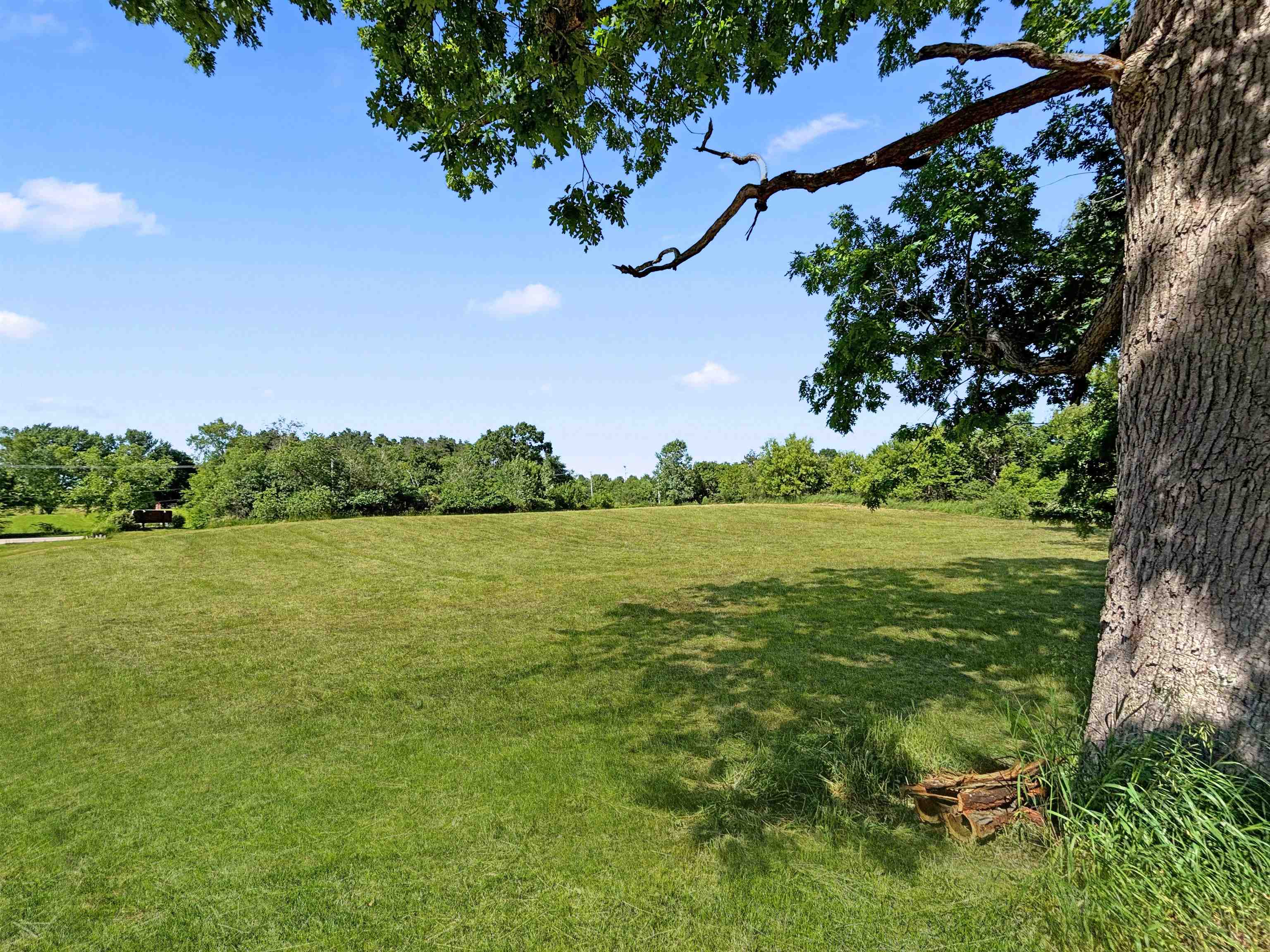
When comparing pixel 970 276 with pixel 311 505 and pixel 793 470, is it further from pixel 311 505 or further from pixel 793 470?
pixel 793 470

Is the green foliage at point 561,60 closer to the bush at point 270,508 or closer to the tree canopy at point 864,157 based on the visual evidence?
the tree canopy at point 864,157

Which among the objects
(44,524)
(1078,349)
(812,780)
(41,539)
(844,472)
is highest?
(844,472)

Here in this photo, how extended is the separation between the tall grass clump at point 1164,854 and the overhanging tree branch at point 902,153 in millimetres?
2874

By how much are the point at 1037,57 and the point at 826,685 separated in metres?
4.31

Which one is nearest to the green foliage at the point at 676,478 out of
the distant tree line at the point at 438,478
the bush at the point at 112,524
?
the distant tree line at the point at 438,478

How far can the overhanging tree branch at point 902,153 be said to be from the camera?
2564 millimetres

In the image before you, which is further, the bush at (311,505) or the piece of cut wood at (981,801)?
the bush at (311,505)

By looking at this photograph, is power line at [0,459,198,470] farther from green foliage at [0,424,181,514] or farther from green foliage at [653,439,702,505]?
green foliage at [653,439,702,505]

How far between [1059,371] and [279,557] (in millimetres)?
15497

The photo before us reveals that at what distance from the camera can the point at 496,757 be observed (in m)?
3.44

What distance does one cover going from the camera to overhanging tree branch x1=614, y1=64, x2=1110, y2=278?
2564 mm

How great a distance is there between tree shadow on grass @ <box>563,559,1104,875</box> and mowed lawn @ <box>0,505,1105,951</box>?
4cm

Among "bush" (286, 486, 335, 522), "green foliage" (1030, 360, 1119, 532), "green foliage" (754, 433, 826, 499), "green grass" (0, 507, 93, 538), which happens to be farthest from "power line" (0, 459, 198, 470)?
"green foliage" (1030, 360, 1119, 532)

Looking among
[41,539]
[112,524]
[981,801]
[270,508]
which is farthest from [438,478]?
[981,801]
